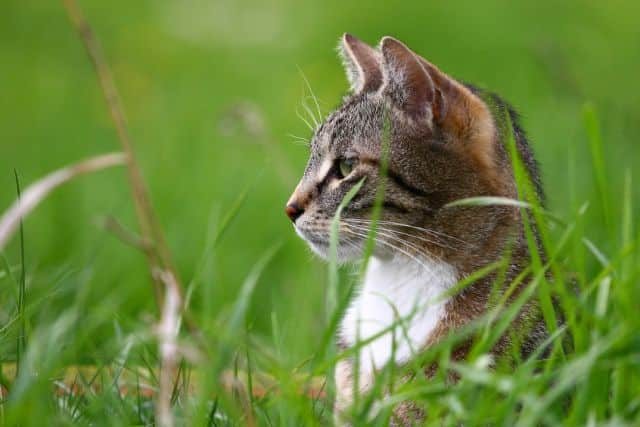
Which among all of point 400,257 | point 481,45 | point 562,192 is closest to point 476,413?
point 400,257

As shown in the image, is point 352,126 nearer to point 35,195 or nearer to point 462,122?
point 462,122

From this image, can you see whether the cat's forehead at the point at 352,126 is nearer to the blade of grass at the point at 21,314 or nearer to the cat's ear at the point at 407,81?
the cat's ear at the point at 407,81

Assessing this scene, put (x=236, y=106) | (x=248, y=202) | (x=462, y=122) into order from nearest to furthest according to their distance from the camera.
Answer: (x=462, y=122) < (x=236, y=106) < (x=248, y=202)

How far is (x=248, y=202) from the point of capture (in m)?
6.41

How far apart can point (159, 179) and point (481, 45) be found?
359 centimetres

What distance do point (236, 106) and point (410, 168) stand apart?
1.17m

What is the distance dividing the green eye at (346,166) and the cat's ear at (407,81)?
0.23 metres

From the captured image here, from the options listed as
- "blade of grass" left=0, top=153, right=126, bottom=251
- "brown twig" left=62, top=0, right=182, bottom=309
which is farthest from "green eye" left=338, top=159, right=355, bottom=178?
"blade of grass" left=0, top=153, right=126, bottom=251

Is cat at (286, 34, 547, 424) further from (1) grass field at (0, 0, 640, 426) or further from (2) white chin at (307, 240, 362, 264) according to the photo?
(1) grass field at (0, 0, 640, 426)

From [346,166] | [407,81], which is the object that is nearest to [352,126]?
[346,166]

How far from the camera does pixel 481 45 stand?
8.67 meters

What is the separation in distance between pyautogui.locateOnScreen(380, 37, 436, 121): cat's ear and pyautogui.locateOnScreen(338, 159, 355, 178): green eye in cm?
23

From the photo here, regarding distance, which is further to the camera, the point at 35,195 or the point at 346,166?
the point at 346,166

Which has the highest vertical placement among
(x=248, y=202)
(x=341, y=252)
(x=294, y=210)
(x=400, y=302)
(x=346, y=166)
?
(x=346, y=166)
